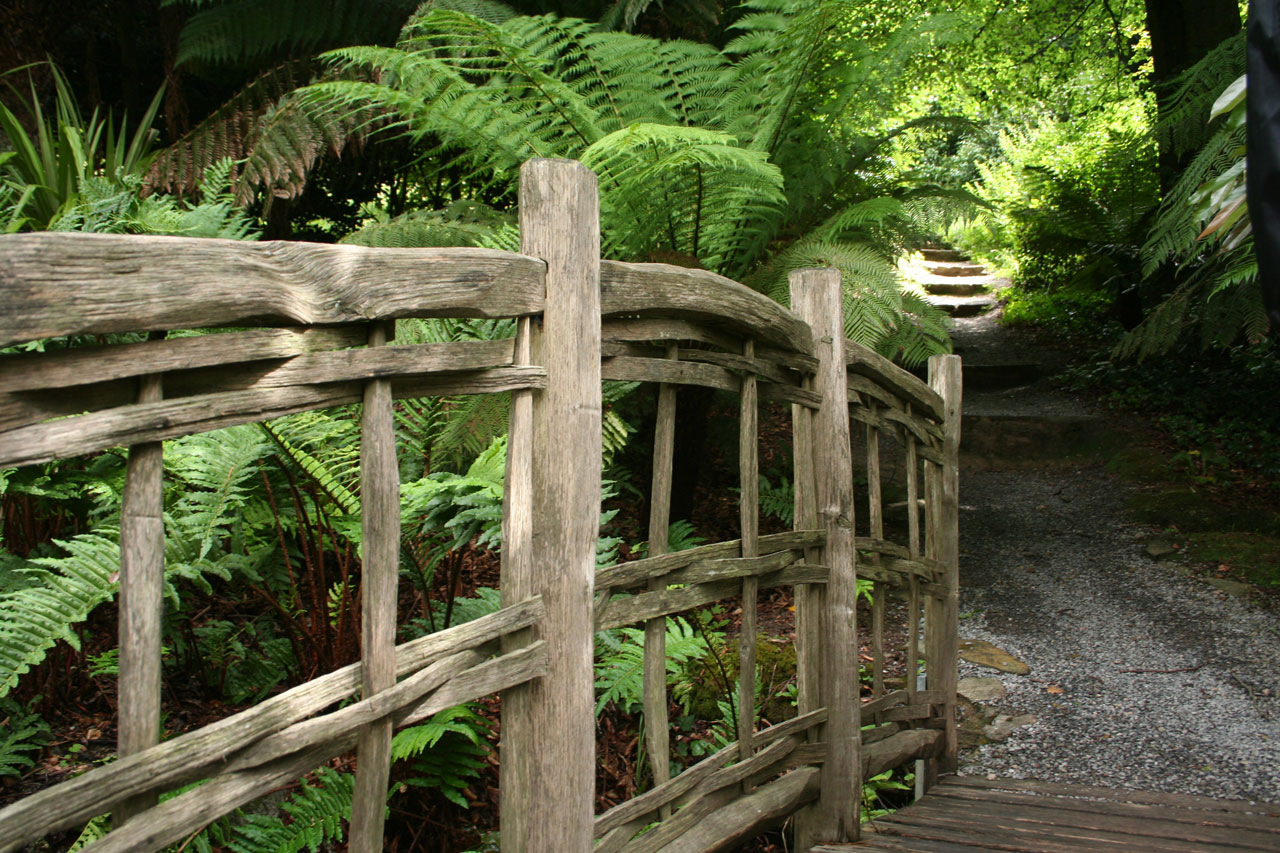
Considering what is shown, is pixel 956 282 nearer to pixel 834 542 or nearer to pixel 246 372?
pixel 834 542

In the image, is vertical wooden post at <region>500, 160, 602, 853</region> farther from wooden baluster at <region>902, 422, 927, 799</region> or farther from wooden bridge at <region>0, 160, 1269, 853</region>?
wooden baluster at <region>902, 422, 927, 799</region>

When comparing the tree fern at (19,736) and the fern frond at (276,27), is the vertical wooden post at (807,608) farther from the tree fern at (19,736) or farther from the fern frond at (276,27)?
the fern frond at (276,27)

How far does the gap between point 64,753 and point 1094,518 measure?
599cm

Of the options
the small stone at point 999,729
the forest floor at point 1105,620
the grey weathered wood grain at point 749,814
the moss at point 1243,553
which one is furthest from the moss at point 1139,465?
the grey weathered wood grain at point 749,814

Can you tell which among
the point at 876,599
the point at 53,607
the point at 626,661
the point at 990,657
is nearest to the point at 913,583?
the point at 876,599

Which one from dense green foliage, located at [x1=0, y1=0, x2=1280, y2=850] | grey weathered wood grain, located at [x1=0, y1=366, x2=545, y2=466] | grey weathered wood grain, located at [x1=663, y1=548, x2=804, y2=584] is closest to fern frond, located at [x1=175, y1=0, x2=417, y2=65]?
dense green foliage, located at [x1=0, y1=0, x2=1280, y2=850]

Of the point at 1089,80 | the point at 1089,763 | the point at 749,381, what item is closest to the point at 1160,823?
the point at 1089,763

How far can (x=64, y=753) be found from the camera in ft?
6.71

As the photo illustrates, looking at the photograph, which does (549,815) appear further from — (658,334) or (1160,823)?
(1160,823)

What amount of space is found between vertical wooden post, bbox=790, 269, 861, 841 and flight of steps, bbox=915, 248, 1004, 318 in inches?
389

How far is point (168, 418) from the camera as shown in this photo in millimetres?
952

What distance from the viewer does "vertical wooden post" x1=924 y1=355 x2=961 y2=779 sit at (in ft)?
10.8

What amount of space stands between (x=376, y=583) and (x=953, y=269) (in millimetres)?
14284

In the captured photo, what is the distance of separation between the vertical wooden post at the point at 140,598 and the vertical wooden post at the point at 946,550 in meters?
2.73
